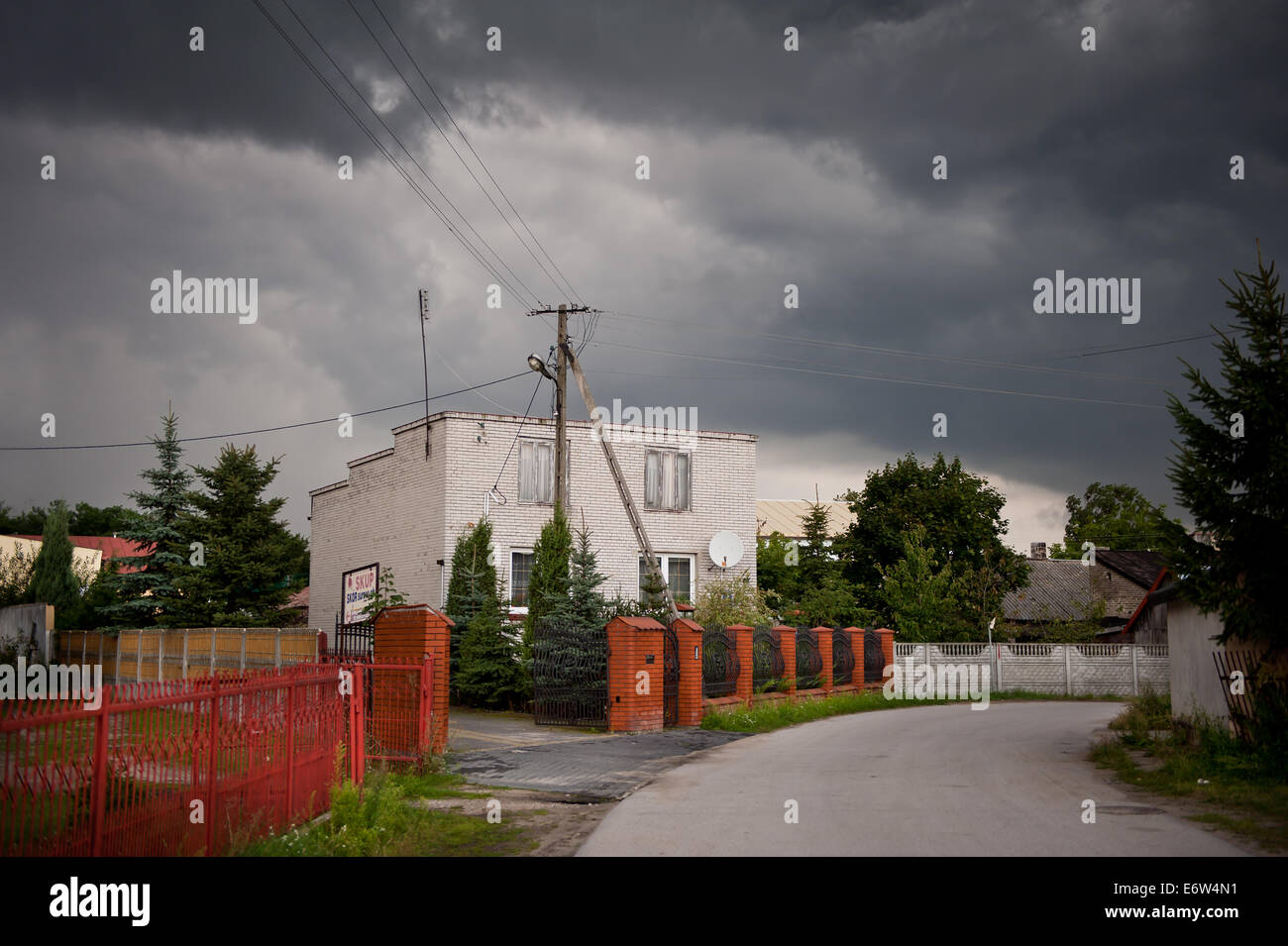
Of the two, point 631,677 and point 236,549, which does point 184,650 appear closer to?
point 236,549

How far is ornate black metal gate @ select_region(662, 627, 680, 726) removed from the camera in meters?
19.6

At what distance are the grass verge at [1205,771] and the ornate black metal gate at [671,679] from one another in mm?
7626

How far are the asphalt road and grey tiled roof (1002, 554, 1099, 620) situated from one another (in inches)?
1288

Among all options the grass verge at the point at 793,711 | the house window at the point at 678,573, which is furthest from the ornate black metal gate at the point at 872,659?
the house window at the point at 678,573

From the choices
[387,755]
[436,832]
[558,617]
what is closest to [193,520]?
[558,617]

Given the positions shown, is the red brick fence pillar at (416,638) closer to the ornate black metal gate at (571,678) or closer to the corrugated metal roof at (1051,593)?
the ornate black metal gate at (571,678)

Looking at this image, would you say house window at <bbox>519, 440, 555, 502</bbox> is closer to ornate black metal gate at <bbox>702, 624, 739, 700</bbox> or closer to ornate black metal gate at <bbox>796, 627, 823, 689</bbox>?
ornate black metal gate at <bbox>796, 627, 823, 689</bbox>

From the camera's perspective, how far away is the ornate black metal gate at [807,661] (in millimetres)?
26922

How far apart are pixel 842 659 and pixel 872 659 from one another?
9.96 ft

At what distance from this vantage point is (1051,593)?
51.9 meters

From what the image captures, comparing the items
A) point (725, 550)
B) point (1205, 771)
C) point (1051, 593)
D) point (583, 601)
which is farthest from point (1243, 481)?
point (1051, 593)

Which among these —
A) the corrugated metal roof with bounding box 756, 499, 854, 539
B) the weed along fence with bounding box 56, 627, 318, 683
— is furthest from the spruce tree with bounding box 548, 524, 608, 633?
the corrugated metal roof with bounding box 756, 499, 854, 539

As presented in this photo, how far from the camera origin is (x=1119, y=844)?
8.29 m
